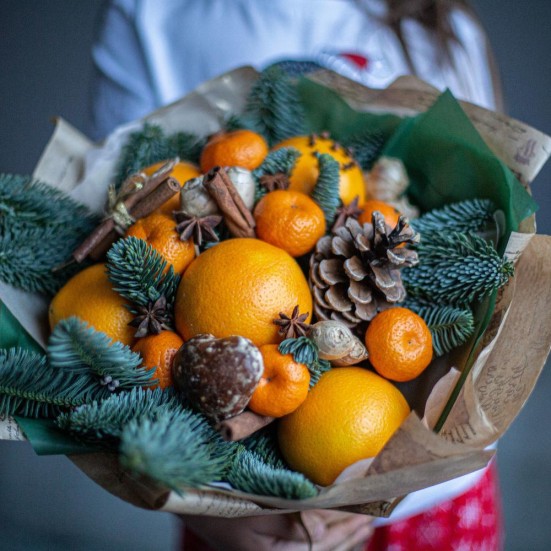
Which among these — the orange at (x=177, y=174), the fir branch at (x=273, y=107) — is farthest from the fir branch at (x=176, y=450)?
the fir branch at (x=273, y=107)

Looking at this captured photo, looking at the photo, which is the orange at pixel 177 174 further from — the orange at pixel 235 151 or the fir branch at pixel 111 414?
the fir branch at pixel 111 414

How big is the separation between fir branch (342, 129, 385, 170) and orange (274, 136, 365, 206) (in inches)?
2.1

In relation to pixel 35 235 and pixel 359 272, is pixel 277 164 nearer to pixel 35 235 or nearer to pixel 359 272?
pixel 359 272

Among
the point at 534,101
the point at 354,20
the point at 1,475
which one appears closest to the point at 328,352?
the point at 354,20

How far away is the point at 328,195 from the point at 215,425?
253 mm

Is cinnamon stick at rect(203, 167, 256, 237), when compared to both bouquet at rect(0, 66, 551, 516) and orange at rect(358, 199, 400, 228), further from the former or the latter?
orange at rect(358, 199, 400, 228)

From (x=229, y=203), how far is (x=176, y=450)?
24 centimetres

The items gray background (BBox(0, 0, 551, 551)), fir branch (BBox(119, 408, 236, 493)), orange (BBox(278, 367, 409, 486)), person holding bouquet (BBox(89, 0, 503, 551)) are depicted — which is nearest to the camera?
fir branch (BBox(119, 408, 236, 493))

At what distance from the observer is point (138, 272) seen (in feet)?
1.51

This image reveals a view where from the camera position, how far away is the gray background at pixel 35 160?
4.97 feet

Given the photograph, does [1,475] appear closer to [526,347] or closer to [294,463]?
[294,463]

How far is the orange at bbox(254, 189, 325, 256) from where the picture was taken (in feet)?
1.67

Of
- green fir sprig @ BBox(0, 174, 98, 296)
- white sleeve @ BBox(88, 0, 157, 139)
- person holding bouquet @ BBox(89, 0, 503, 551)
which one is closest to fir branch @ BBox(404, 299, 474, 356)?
green fir sprig @ BBox(0, 174, 98, 296)

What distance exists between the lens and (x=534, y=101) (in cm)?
203
